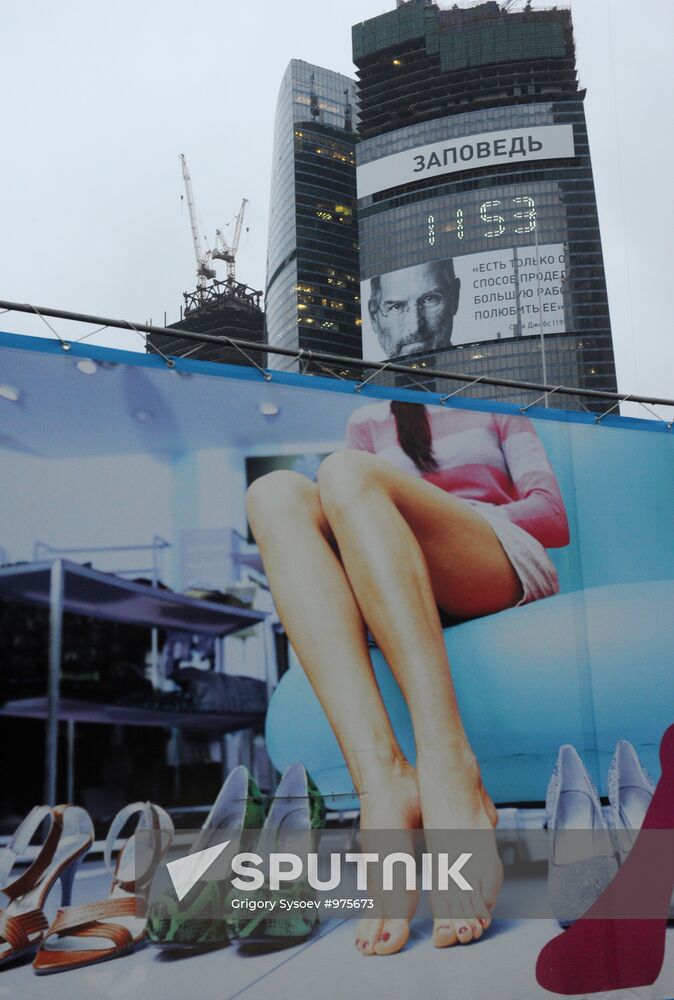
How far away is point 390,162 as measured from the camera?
2640 inches

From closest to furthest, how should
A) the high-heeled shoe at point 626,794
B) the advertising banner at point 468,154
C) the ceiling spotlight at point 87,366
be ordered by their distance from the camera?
1. the ceiling spotlight at point 87,366
2. the high-heeled shoe at point 626,794
3. the advertising banner at point 468,154

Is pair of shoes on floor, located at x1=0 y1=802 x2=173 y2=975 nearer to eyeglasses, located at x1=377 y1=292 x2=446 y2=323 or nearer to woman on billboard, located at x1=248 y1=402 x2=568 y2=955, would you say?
woman on billboard, located at x1=248 y1=402 x2=568 y2=955

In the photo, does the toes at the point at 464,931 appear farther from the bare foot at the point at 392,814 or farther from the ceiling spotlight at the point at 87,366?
the ceiling spotlight at the point at 87,366

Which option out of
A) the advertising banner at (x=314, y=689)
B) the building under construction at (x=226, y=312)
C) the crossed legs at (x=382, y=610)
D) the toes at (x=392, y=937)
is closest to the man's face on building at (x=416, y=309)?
the building under construction at (x=226, y=312)

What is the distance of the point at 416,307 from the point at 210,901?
52266 mm

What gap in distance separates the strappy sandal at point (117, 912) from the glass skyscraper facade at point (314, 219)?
2790 inches

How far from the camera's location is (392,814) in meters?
5.93

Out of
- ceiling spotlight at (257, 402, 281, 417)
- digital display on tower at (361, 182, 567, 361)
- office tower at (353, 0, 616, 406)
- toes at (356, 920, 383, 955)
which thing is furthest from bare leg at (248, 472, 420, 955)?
office tower at (353, 0, 616, 406)

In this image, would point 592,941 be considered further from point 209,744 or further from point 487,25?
point 487,25

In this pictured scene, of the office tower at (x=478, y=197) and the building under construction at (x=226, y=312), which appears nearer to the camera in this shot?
the office tower at (x=478, y=197)

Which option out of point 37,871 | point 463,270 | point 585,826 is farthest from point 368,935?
point 463,270

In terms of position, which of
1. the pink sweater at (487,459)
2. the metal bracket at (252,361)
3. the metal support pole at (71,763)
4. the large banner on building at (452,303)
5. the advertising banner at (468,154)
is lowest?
the metal support pole at (71,763)

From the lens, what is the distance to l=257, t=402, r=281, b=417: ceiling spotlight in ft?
21.0

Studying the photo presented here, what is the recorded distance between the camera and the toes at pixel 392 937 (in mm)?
5641
